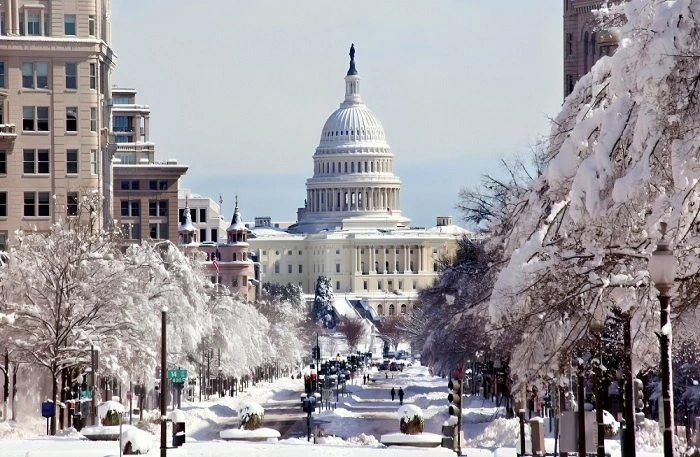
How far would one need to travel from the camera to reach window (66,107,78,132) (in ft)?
311

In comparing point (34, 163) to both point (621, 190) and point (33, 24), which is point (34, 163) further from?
point (621, 190)

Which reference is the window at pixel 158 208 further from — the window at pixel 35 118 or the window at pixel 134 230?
the window at pixel 35 118

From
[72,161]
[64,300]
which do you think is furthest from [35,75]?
[64,300]

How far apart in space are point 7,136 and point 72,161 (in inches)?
217

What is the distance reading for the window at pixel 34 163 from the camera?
9406cm

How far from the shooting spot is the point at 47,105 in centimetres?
9394

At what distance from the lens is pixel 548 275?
1071 inches

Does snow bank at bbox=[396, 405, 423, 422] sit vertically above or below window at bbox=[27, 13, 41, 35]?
below

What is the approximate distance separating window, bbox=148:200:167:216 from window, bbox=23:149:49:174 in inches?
2025

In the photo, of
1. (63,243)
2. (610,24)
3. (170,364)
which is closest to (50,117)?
(170,364)

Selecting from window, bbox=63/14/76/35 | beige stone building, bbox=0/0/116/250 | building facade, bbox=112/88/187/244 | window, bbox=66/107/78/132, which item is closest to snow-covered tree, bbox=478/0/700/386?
beige stone building, bbox=0/0/116/250

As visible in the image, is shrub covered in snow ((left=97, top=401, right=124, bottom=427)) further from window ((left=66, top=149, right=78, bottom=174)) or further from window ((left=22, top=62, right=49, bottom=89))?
window ((left=66, top=149, right=78, bottom=174))

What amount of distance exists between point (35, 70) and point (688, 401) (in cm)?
4384

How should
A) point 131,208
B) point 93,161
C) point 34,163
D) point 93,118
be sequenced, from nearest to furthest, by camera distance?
point 34,163
point 93,118
point 93,161
point 131,208
